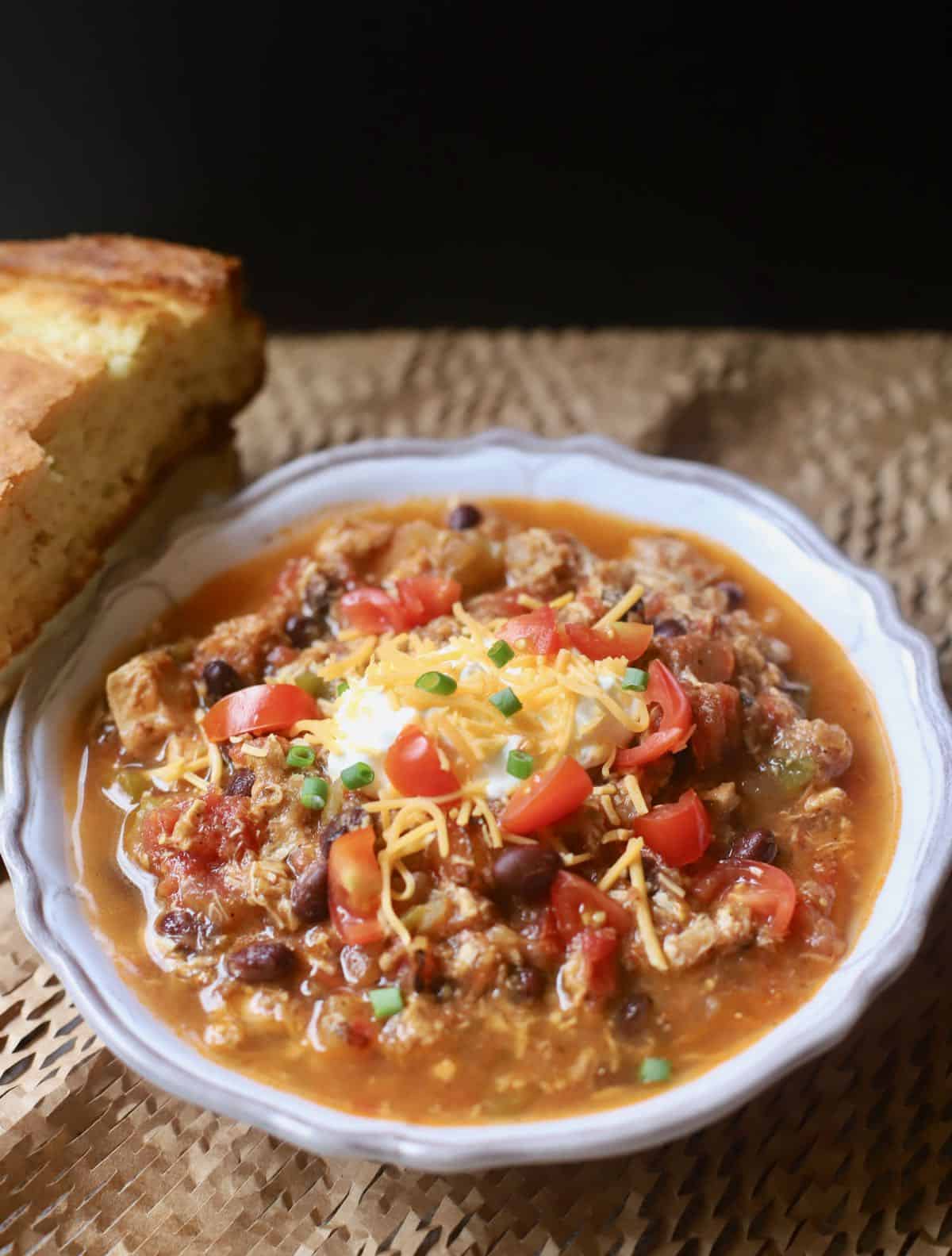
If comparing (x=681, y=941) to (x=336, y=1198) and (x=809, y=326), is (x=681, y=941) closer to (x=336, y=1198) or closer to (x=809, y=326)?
(x=336, y=1198)

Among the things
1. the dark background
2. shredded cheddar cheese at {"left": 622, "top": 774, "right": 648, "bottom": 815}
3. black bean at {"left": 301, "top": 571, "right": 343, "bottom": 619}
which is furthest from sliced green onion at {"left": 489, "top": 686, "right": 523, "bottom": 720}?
the dark background

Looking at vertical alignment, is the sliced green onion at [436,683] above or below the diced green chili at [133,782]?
above

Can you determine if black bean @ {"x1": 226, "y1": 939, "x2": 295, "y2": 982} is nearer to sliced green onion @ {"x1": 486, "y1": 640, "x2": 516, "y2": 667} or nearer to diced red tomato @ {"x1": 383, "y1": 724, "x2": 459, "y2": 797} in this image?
diced red tomato @ {"x1": 383, "y1": 724, "x2": 459, "y2": 797}

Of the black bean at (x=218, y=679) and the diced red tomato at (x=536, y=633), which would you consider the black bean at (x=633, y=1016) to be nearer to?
the diced red tomato at (x=536, y=633)

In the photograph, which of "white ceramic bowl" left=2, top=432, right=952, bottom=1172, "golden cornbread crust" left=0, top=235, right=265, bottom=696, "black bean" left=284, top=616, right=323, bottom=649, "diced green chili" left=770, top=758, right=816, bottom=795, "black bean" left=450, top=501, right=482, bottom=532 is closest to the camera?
"white ceramic bowl" left=2, top=432, right=952, bottom=1172

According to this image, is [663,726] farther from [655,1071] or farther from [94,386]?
[94,386]

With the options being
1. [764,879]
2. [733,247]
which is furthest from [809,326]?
[764,879]

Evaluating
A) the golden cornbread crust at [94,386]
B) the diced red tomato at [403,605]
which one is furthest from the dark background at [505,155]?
the diced red tomato at [403,605]
